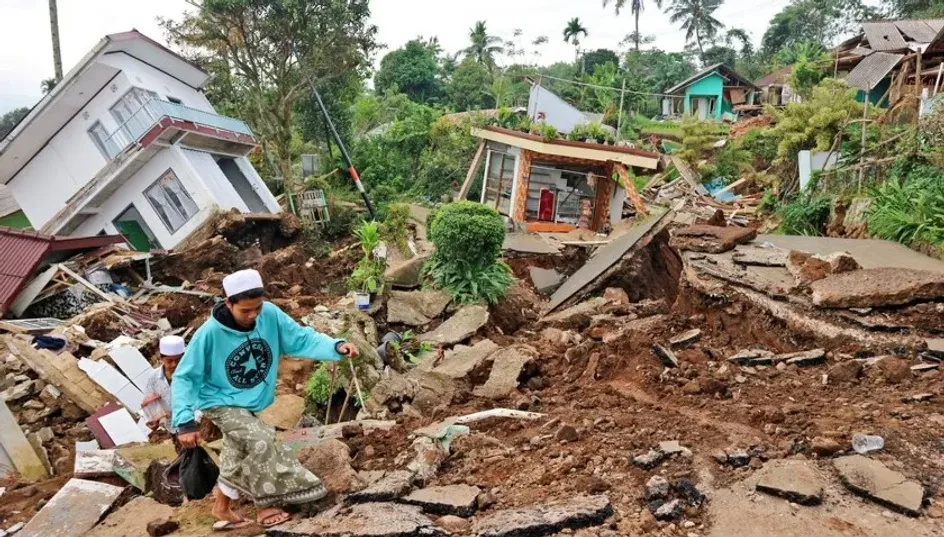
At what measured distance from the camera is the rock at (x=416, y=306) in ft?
32.0

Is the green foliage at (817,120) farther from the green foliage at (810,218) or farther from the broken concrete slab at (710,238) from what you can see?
the broken concrete slab at (710,238)

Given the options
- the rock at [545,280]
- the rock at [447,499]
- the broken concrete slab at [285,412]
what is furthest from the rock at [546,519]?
the rock at [545,280]

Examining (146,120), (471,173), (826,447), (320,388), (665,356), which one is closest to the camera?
(826,447)

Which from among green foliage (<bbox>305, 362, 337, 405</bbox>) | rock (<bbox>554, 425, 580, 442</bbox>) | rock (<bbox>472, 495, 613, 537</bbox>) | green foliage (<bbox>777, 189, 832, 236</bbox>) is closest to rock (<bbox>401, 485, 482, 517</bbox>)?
rock (<bbox>472, 495, 613, 537</bbox>)

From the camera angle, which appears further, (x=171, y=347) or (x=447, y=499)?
(x=171, y=347)

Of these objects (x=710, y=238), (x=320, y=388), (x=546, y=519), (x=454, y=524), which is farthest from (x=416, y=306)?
(x=546, y=519)

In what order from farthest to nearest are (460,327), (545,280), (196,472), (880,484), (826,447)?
1. (545,280)
2. (460,327)
3. (196,472)
4. (826,447)
5. (880,484)

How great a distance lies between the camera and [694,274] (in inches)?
277

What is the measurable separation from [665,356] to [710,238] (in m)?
2.79

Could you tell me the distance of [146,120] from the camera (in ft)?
56.0

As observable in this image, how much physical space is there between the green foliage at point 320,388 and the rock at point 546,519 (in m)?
3.77

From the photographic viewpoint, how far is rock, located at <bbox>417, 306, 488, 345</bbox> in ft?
28.9

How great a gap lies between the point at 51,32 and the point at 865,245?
27815 millimetres

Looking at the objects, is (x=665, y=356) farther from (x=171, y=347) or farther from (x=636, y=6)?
(x=636, y=6)
